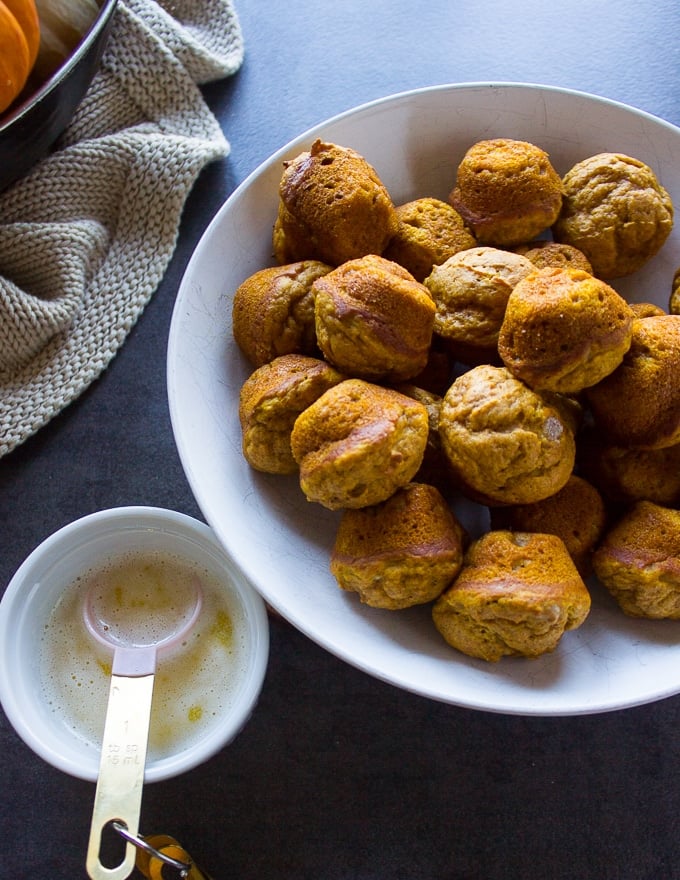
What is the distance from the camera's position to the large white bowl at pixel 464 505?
85 cm

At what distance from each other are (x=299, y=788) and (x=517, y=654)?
34 centimetres

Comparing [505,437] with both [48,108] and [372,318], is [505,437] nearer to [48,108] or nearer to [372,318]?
[372,318]

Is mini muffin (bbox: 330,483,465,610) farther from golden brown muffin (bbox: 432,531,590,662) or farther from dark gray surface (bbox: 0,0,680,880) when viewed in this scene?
dark gray surface (bbox: 0,0,680,880)

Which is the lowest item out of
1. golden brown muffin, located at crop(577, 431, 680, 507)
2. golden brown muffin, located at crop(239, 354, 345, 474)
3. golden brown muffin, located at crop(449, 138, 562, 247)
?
golden brown muffin, located at crop(577, 431, 680, 507)

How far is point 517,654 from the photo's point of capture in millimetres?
855

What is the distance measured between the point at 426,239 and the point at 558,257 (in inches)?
6.0

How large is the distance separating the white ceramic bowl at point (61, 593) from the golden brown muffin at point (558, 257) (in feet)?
1.62

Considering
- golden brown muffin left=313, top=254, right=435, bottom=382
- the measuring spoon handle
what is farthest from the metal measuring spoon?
golden brown muffin left=313, top=254, right=435, bottom=382

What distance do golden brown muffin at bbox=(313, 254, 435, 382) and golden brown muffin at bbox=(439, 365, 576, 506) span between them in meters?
0.07

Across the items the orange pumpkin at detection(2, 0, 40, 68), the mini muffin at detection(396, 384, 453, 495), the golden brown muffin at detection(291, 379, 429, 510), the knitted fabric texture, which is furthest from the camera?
the knitted fabric texture

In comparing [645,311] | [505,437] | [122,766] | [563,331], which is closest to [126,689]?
[122,766]

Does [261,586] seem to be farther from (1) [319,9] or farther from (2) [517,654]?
(1) [319,9]

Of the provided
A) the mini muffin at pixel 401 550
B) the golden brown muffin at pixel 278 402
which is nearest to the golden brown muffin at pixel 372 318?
the golden brown muffin at pixel 278 402

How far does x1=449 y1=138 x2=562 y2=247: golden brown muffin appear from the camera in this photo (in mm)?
936
